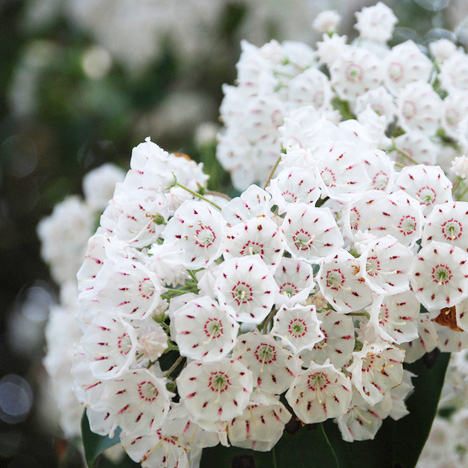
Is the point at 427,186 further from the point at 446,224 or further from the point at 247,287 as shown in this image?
the point at 247,287

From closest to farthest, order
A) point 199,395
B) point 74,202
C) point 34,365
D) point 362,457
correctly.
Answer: point 199,395, point 362,457, point 74,202, point 34,365

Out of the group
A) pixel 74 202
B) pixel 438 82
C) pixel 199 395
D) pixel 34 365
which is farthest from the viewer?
pixel 34 365

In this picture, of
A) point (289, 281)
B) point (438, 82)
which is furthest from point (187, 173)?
A: point (438, 82)

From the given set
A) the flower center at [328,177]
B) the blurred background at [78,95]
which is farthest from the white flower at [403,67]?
the blurred background at [78,95]

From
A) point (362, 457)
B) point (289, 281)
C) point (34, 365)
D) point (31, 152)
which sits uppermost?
point (289, 281)

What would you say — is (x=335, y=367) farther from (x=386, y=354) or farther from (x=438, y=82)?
(x=438, y=82)

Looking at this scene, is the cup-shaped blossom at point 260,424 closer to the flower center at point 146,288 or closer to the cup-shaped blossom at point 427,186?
the flower center at point 146,288

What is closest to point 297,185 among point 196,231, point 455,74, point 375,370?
point 196,231
